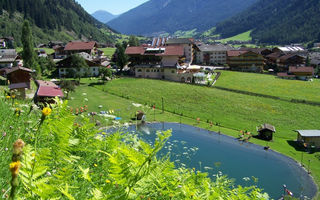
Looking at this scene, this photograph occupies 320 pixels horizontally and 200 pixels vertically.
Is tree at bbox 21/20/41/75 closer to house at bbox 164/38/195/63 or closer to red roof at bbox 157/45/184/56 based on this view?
A: red roof at bbox 157/45/184/56

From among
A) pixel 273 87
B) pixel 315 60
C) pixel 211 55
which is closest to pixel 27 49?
pixel 273 87

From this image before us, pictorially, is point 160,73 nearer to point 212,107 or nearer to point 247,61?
point 212,107

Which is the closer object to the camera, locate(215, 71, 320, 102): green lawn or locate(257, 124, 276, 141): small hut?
locate(257, 124, 276, 141): small hut

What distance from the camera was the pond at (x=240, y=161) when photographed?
21.2 metres

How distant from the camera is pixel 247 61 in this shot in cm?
10162

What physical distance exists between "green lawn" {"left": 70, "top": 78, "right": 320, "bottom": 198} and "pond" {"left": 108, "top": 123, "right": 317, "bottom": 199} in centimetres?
209

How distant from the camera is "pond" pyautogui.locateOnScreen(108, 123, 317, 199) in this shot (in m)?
21.2

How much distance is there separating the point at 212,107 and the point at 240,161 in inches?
787

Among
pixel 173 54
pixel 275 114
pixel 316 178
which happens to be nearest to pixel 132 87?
pixel 173 54

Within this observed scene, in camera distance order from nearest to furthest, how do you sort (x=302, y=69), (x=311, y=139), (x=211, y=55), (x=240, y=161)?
(x=240, y=161), (x=311, y=139), (x=302, y=69), (x=211, y=55)

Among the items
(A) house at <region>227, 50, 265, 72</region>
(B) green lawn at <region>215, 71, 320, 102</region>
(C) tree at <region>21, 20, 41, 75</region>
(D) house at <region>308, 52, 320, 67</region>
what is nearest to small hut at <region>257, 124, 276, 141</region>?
(B) green lawn at <region>215, 71, 320, 102</region>

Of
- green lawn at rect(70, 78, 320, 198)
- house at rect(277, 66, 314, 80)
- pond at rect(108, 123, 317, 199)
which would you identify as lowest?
pond at rect(108, 123, 317, 199)

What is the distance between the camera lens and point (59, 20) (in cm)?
18325

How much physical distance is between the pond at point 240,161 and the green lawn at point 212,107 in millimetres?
2089
